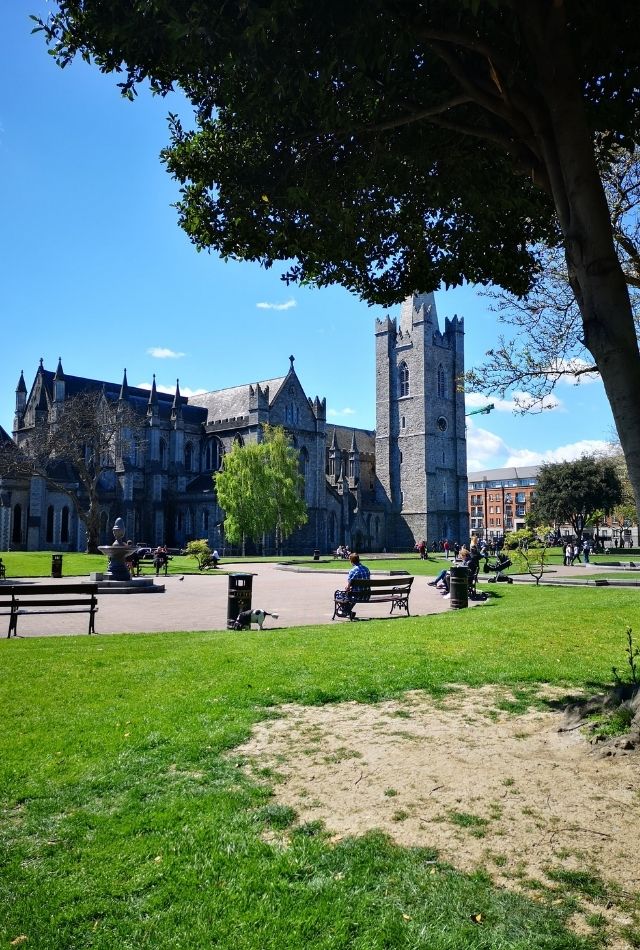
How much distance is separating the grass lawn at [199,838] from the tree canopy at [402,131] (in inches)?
122

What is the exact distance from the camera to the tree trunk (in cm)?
519

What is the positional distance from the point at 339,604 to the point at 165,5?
462 inches

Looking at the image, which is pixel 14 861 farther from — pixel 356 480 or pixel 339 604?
pixel 356 480

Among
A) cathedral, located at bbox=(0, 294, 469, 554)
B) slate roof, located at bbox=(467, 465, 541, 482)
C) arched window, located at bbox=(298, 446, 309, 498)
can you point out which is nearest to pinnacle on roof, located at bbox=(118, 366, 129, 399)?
cathedral, located at bbox=(0, 294, 469, 554)

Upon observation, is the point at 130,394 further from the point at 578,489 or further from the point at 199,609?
the point at 199,609

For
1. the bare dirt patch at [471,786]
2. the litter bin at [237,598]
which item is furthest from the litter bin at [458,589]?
the bare dirt patch at [471,786]

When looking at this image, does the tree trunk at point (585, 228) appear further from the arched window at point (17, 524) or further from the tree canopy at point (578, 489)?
the tree canopy at point (578, 489)

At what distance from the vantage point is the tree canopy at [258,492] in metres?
52.9

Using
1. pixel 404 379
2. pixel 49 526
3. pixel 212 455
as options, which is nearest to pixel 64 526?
pixel 49 526

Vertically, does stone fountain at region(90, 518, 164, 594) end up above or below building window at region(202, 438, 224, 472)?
below

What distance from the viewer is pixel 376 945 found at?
9.80ft

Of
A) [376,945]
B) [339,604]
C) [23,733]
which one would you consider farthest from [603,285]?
[339,604]

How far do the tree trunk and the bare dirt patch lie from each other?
7.04 feet

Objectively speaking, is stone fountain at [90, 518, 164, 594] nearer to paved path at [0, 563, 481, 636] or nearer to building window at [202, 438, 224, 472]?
paved path at [0, 563, 481, 636]
